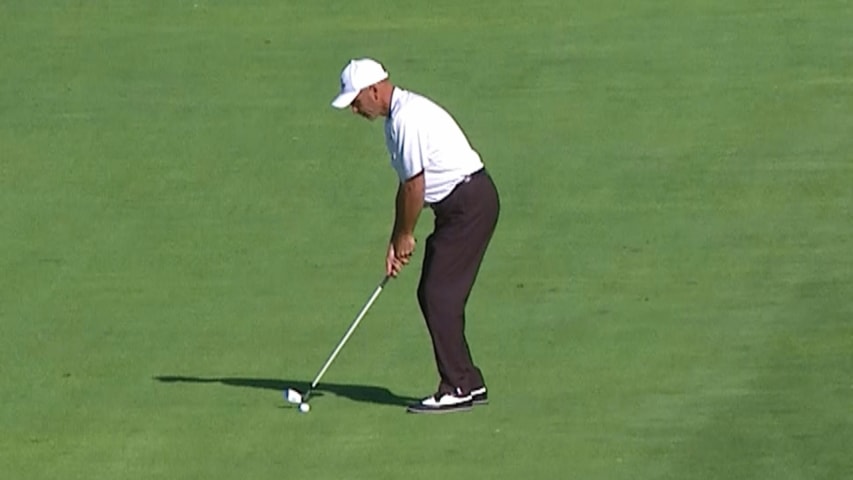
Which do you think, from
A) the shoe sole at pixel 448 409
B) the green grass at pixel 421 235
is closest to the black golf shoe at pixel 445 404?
the shoe sole at pixel 448 409

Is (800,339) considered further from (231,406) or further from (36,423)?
(36,423)

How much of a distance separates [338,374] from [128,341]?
1572 millimetres

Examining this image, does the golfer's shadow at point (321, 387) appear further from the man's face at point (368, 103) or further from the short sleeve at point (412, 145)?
the man's face at point (368, 103)

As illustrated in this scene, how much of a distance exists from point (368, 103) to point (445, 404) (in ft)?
5.95

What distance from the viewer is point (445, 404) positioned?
12.5 meters

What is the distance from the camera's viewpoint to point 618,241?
628 inches

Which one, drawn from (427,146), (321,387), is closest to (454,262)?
(427,146)

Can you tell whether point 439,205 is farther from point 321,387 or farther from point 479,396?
point 321,387

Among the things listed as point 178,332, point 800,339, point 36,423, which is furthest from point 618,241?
point 36,423

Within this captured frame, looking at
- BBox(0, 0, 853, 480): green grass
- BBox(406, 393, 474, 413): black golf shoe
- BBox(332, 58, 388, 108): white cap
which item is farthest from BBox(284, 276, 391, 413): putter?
BBox(332, 58, 388, 108): white cap

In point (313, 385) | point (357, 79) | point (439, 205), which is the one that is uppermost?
point (357, 79)

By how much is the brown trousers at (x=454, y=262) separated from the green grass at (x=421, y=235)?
0.45 meters

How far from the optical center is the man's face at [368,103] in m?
11.9

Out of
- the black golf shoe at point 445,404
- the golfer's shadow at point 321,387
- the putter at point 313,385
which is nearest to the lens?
the black golf shoe at point 445,404
